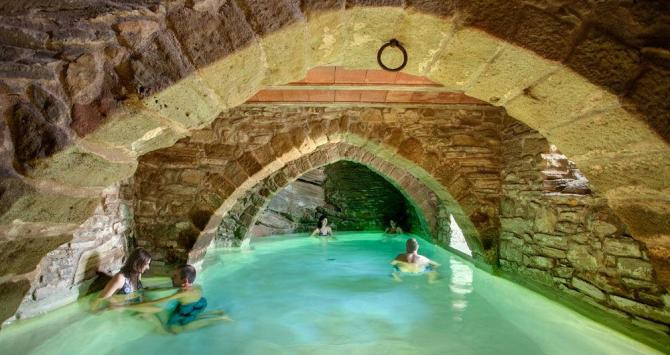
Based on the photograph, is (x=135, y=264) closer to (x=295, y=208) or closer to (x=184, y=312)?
(x=184, y=312)

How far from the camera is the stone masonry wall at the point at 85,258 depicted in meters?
2.71

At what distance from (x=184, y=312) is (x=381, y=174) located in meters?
4.04

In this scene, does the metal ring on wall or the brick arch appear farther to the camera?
the brick arch

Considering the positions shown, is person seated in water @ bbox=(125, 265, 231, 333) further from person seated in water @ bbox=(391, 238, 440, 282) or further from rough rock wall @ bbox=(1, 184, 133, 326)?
person seated in water @ bbox=(391, 238, 440, 282)

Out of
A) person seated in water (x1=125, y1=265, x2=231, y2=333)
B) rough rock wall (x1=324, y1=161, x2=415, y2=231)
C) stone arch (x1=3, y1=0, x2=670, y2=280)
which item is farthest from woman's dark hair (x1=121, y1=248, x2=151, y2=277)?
rough rock wall (x1=324, y1=161, x2=415, y2=231)

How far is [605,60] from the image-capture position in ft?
3.48

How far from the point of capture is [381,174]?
607cm

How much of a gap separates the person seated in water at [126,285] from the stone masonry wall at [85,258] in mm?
287

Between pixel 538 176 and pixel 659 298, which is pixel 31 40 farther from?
pixel 538 176

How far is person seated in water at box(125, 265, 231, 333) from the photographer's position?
275 cm

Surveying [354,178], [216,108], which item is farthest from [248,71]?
[354,178]

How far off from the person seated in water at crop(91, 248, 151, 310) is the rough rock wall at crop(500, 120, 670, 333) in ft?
12.9

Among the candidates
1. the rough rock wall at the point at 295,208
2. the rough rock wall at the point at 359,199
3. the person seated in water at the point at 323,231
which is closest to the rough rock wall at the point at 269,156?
the rough rock wall at the point at 295,208

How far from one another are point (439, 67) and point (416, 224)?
24.4ft
